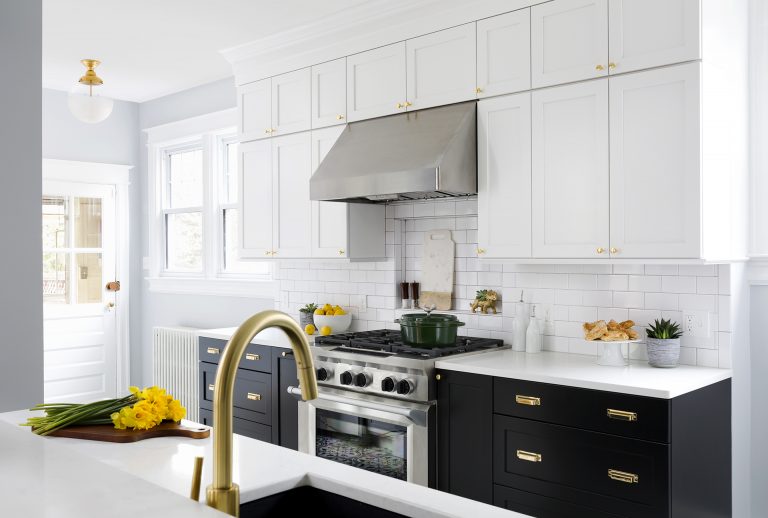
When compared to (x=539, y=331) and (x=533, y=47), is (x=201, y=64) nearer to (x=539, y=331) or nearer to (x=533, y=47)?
(x=533, y=47)

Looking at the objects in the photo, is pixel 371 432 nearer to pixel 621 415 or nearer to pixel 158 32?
pixel 621 415

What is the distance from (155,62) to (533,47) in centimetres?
318

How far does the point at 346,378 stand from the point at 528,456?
107 centimetres

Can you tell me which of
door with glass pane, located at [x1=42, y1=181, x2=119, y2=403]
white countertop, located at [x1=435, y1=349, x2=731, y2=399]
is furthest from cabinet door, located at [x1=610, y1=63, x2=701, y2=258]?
door with glass pane, located at [x1=42, y1=181, x2=119, y2=403]

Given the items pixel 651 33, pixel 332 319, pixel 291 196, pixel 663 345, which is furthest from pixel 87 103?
pixel 663 345

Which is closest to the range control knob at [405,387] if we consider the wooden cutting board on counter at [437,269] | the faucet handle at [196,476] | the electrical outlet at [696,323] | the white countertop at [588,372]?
the white countertop at [588,372]

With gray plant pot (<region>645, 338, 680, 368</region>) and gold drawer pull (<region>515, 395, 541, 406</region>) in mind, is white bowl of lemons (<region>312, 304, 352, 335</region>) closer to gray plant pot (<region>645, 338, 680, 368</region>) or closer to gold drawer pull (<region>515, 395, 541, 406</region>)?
gold drawer pull (<region>515, 395, 541, 406</region>)

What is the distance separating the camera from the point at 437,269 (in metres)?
4.23

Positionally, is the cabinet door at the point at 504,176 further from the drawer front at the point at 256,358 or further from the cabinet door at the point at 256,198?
the cabinet door at the point at 256,198

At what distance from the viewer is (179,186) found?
638 centimetres

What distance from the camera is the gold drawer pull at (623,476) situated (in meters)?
2.74

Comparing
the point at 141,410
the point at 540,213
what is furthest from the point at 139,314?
the point at 141,410

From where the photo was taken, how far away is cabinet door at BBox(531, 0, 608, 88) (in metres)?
3.12

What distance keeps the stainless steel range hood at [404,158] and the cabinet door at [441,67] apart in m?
0.06
